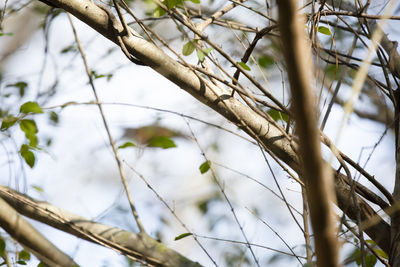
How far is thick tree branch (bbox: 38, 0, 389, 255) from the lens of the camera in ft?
3.03

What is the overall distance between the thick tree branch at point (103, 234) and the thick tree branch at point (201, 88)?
438mm

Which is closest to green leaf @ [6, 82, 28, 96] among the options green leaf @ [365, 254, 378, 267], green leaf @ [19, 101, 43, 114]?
green leaf @ [19, 101, 43, 114]

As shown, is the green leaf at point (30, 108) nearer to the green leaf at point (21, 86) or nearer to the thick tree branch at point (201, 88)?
the thick tree branch at point (201, 88)

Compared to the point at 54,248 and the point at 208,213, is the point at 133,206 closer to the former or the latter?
the point at 54,248

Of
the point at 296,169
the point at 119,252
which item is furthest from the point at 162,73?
the point at 119,252

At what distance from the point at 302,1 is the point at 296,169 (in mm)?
482

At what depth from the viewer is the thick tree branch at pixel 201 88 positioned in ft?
3.03

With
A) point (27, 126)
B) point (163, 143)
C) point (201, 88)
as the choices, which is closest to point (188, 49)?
point (201, 88)

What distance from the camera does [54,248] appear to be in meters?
1.11

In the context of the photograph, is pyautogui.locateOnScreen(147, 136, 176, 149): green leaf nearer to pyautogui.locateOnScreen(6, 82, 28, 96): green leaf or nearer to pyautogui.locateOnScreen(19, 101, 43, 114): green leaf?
pyautogui.locateOnScreen(19, 101, 43, 114): green leaf

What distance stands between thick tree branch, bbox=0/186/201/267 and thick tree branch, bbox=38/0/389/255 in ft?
1.44

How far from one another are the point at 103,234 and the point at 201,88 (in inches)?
22.2

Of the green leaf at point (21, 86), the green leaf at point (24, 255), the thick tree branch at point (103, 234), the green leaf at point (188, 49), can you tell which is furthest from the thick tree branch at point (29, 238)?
the green leaf at point (21, 86)

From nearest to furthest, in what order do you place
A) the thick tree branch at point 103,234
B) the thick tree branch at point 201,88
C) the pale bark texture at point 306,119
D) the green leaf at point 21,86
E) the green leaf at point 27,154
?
the pale bark texture at point 306,119
the thick tree branch at point 201,88
the thick tree branch at point 103,234
the green leaf at point 27,154
the green leaf at point 21,86
